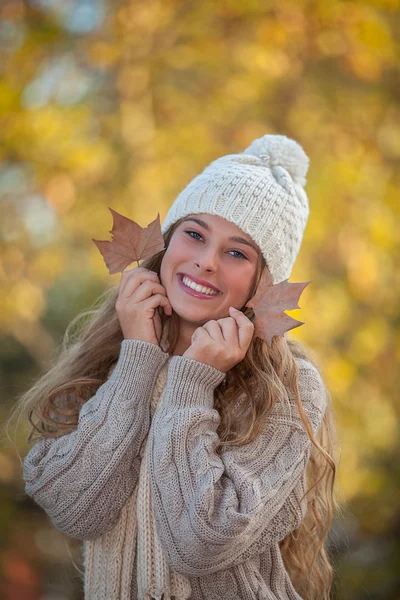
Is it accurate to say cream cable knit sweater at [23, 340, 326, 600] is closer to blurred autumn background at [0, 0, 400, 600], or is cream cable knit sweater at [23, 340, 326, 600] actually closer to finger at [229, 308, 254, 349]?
finger at [229, 308, 254, 349]

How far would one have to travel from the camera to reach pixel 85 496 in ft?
6.27

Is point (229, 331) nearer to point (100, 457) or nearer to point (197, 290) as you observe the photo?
point (197, 290)

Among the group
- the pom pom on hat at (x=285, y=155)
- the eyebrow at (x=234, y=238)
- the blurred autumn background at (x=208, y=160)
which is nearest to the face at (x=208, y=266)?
the eyebrow at (x=234, y=238)

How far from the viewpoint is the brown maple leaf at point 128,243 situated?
2.16 metres

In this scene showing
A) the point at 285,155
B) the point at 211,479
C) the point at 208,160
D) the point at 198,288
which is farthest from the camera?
the point at 208,160

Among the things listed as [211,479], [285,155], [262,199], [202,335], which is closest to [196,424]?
[211,479]

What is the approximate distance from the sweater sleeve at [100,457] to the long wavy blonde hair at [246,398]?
17 centimetres

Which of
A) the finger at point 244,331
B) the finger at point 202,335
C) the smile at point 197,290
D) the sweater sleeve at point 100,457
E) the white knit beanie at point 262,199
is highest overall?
the white knit beanie at point 262,199

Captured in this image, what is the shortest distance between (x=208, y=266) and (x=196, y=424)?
0.49 meters

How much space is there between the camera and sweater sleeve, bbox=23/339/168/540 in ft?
6.28

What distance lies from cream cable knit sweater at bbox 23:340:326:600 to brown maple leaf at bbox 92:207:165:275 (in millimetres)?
298

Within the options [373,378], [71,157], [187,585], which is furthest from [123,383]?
[373,378]

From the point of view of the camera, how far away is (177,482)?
1.83m

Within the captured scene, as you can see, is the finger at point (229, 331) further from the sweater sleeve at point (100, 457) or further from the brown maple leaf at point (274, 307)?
the sweater sleeve at point (100, 457)
